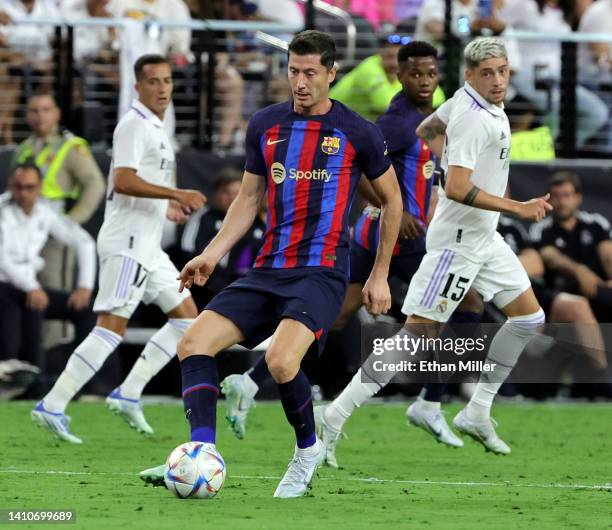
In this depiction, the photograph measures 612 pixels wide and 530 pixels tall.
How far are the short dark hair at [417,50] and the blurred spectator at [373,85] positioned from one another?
153 inches

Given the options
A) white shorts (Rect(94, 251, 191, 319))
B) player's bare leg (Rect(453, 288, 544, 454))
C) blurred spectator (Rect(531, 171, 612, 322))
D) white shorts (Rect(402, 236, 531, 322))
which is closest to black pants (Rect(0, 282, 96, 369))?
white shorts (Rect(94, 251, 191, 319))

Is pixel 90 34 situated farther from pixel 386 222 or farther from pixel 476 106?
pixel 386 222

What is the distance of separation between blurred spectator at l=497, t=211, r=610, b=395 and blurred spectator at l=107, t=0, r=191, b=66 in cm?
368

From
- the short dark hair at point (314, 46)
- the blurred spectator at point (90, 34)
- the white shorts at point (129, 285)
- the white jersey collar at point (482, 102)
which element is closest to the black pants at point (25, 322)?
the blurred spectator at point (90, 34)

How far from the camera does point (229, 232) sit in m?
7.45

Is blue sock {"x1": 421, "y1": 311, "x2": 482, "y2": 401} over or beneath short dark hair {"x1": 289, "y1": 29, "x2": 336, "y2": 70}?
beneath

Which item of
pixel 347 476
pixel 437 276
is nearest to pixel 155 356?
pixel 437 276

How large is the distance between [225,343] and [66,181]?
7270 millimetres

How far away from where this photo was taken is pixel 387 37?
1476 cm

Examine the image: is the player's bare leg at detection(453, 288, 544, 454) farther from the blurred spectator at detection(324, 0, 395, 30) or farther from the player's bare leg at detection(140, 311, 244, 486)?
the blurred spectator at detection(324, 0, 395, 30)

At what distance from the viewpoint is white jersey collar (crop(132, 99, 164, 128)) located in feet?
35.6

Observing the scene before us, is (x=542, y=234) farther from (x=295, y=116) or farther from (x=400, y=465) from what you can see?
(x=295, y=116)

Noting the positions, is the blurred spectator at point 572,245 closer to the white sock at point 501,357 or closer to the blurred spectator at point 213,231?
the blurred spectator at point 213,231

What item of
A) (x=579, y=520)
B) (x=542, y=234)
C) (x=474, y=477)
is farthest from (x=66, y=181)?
(x=579, y=520)
